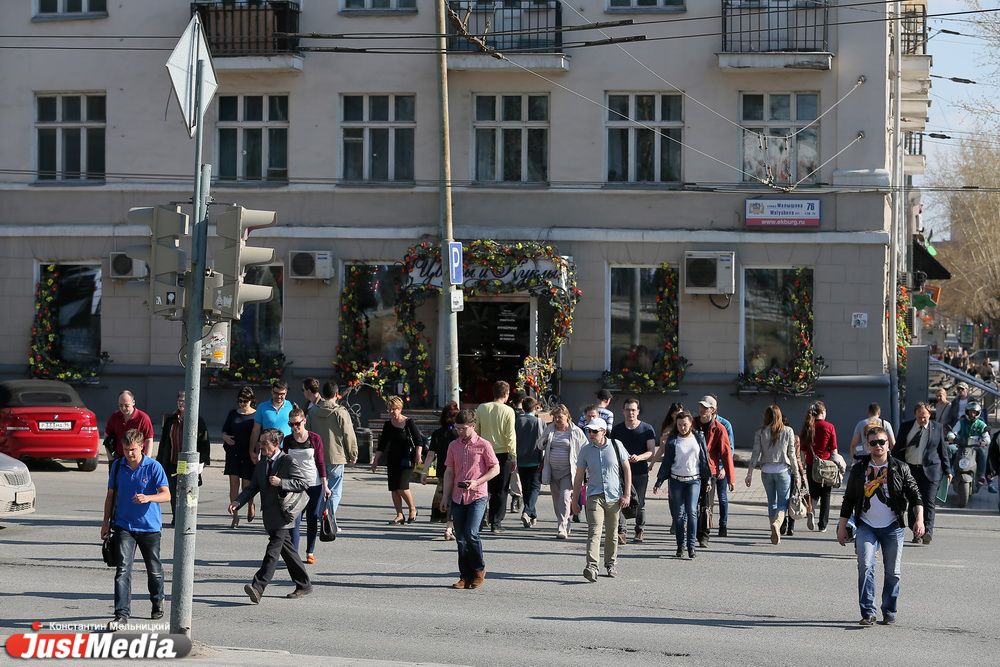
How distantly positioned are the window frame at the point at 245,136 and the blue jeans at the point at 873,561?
17.1 meters

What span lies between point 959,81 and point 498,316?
16354 millimetres

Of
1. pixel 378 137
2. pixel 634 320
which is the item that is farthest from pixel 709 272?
pixel 378 137

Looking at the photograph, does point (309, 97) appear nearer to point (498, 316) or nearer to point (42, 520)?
point (498, 316)

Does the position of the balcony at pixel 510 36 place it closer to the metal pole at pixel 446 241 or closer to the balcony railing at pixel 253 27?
the metal pole at pixel 446 241

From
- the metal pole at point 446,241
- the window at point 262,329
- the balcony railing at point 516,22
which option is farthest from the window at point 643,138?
the window at point 262,329

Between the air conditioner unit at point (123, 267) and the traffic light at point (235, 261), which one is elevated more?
the air conditioner unit at point (123, 267)

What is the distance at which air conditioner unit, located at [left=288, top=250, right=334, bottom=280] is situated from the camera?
79.5 ft

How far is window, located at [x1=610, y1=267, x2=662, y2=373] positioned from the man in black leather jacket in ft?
45.5

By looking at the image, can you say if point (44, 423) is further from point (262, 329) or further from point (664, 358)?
point (664, 358)

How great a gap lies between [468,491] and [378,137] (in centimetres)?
1424

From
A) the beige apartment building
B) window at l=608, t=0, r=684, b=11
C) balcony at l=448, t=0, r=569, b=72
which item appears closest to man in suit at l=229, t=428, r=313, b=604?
the beige apartment building

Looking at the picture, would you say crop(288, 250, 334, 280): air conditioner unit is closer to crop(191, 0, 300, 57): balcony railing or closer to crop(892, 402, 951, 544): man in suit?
crop(191, 0, 300, 57): balcony railing

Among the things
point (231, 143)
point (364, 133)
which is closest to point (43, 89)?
point (231, 143)

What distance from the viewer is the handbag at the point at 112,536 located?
9.79 metres
